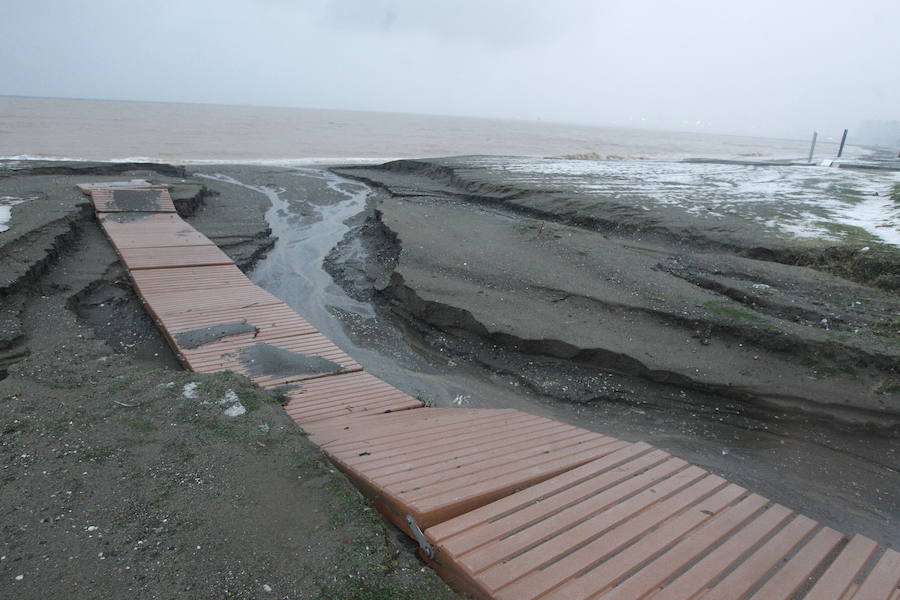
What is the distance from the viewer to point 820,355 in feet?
19.4

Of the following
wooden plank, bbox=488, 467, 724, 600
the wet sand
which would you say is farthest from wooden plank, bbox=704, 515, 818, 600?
the wet sand

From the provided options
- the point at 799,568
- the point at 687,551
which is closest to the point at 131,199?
the point at 687,551

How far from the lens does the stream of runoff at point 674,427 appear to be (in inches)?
182

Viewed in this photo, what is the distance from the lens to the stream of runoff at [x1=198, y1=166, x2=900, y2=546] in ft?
15.2

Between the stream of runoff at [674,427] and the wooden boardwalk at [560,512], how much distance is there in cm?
115

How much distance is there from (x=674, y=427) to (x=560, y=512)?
3195mm

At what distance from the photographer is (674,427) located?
5.58 meters

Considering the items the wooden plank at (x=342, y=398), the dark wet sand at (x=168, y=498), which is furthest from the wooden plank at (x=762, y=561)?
the wooden plank at (x=342, y=398)

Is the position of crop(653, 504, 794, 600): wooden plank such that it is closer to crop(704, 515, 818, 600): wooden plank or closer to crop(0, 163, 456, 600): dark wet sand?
crop(704, 515, 818, 600): wooden plank

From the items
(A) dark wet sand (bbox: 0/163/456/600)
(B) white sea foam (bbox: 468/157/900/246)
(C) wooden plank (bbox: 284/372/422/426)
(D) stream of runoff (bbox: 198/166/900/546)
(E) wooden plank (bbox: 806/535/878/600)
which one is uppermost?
(B) white sea foam (bbox: 468/157/900/246)

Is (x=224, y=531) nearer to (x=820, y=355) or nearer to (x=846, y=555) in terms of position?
(x=846, y=555)

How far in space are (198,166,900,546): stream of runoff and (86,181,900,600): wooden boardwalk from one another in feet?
3.78

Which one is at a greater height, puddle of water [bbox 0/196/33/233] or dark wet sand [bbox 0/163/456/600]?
puddle of water [bbox 0/196/33/233]

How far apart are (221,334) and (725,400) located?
5.88 meters
